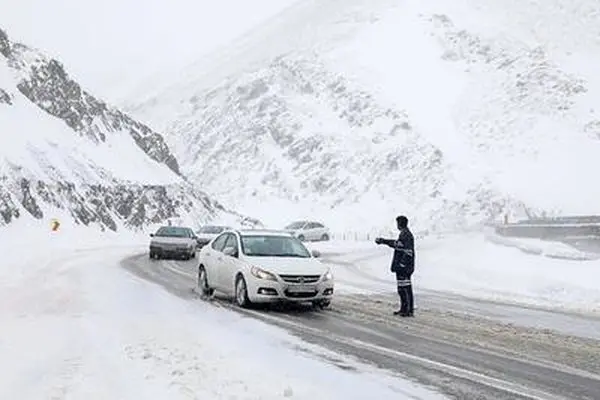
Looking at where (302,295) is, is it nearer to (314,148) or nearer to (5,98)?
(5,98)

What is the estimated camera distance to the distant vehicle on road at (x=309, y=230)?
51.2m

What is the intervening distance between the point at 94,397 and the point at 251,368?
1976 millimetres

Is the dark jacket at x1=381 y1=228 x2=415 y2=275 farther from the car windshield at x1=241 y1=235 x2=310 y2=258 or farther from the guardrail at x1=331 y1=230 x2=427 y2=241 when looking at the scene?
the guardrail at x1=331 y1=230 x2=427 y2=241

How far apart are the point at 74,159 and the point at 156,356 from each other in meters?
54.1

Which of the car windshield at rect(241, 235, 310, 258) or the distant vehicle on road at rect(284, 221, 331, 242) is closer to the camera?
the car windshield at rect(241, 235, 310, 258)

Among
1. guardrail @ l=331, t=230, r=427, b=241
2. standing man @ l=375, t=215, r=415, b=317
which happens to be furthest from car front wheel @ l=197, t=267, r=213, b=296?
guardrail @ l=331, t=230, r=427, b=241

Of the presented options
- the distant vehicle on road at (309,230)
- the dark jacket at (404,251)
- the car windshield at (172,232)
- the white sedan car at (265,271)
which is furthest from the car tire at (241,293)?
the distant vehicle on road at (309,230)

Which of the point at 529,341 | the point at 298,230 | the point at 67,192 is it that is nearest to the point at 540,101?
the point at 298,230

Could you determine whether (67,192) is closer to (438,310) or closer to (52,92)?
(52,92)

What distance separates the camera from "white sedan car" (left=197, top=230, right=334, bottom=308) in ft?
46.8

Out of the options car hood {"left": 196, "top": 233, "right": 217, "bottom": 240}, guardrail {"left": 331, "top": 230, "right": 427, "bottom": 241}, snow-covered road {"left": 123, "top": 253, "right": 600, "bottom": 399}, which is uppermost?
guardrail {"left": 331, "top": 230, "right": 427, "bottom": 241}

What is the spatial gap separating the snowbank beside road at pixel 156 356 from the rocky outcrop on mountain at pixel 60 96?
5254 centimetres

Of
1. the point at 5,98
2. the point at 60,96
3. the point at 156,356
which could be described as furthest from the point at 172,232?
the point at 60,96

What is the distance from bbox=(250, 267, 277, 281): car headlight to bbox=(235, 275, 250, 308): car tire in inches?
14.4
